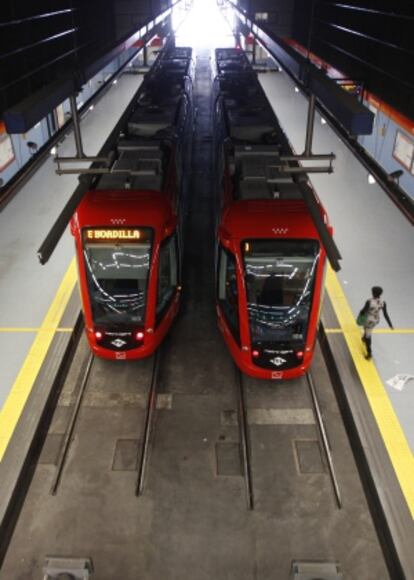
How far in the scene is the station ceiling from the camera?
10.4 m

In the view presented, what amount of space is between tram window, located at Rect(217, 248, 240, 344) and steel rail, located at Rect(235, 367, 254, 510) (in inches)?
36.8

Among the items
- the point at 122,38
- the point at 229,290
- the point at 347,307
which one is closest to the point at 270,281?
the point at 229,290

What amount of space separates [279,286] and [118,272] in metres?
2.61

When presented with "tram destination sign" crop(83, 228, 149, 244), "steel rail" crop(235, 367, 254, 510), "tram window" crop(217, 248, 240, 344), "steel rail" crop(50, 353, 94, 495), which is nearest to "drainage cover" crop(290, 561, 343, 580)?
"steel rail" crop(235, 367, 254, 510)

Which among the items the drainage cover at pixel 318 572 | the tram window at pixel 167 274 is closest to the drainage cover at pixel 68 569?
the drainage cover at pixel 318 572

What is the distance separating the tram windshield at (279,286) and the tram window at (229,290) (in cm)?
29

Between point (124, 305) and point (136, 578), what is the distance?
397 centimetres

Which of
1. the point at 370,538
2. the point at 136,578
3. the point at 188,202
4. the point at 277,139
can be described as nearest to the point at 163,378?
the point at 136,578

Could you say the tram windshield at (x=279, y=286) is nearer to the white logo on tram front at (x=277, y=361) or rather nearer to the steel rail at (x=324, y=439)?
the white logo on tram front at (x=277, y=361)

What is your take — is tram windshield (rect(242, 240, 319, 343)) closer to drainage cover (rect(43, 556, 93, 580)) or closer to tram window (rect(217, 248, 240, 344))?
tram window (rect(217, 248, 240, 344))

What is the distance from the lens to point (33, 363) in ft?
28.6

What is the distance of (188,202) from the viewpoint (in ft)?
48.6

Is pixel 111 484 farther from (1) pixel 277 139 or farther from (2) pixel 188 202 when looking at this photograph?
(2) pixel 188 202

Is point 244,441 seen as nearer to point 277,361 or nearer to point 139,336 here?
point 277,361
